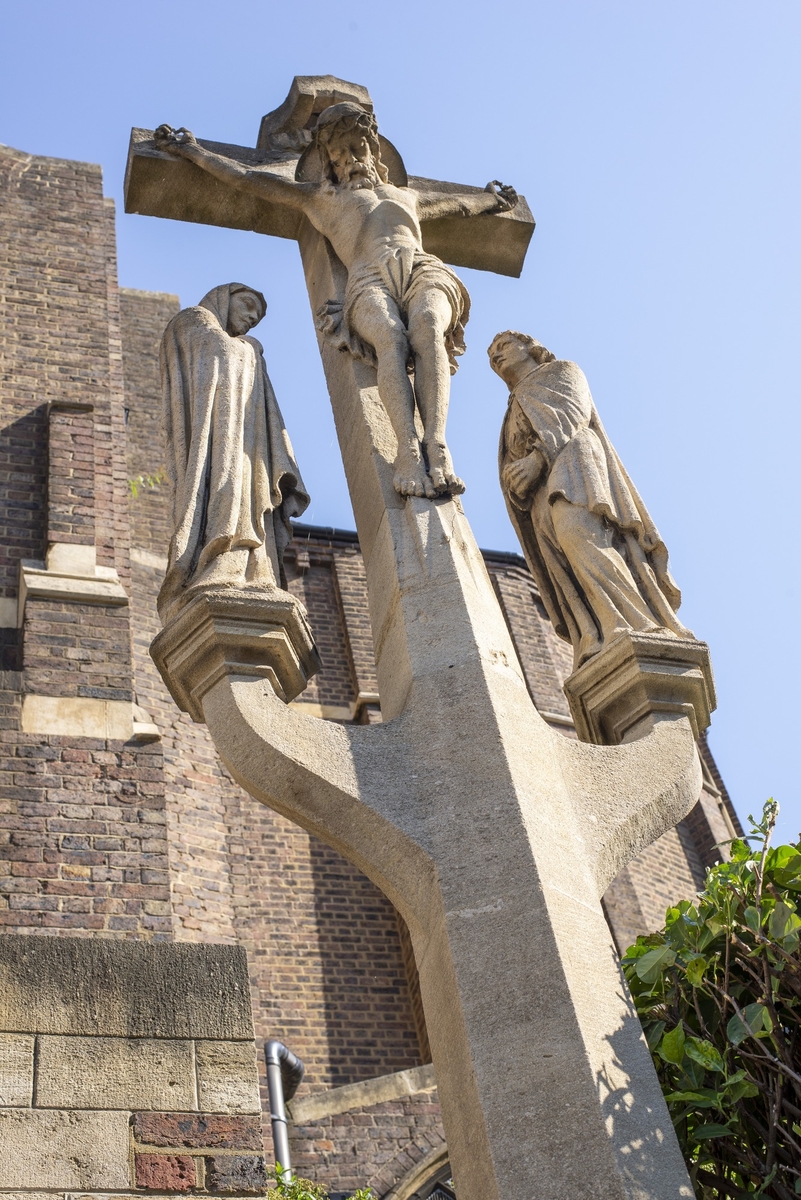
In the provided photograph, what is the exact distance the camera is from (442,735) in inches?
133

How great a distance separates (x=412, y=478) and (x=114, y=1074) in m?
1.88

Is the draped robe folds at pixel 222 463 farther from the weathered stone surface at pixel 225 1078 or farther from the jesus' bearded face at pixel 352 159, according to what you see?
the weathered stone surface at pixel 225 1078

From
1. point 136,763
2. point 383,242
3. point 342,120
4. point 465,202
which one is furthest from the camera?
point 136,763

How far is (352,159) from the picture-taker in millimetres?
5082

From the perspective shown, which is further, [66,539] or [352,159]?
[66,539]

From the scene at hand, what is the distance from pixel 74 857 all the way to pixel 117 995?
12.1 feet

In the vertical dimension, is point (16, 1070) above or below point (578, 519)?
below

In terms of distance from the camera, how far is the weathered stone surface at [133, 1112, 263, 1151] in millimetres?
3020

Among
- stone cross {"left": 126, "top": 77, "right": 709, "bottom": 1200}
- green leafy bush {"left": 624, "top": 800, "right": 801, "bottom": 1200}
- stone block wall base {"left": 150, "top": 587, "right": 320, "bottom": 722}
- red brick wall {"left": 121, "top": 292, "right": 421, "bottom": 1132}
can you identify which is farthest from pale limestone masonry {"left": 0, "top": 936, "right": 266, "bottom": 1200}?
red brick wall {"left": 121, "top": 292, "right": 421, "bottom": 1132}

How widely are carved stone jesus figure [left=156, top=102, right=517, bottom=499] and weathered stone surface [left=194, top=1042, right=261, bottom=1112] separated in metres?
1.68

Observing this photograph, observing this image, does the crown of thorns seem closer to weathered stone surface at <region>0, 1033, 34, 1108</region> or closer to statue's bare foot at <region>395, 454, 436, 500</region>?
statue's bare foot at <region>395, 454, 436, 500</region>

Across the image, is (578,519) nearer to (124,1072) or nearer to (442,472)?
(442,472)

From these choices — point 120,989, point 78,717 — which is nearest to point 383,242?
point 120,989

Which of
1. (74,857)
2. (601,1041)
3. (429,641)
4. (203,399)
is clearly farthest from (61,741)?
(601,1041)
